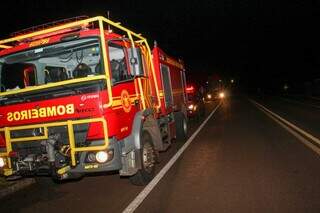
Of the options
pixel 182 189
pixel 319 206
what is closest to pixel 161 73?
pixel 182 189

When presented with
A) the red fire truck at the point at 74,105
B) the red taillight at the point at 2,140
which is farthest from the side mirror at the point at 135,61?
the red taillight at the point at 2,140

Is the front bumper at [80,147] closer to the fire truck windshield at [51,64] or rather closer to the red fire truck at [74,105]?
the red fire truck at [74,105]

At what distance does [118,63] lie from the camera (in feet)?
23.8

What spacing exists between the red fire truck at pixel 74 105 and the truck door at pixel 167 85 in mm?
2702

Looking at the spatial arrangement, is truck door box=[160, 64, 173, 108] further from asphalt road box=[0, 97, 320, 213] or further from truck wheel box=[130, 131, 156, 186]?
truck wheel box=[130, 131, 156, 186]

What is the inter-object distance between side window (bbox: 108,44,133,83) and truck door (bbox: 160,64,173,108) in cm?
340

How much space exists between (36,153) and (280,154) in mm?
5919

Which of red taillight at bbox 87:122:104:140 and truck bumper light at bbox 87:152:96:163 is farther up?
red taillight at bbox 87:122:104:140

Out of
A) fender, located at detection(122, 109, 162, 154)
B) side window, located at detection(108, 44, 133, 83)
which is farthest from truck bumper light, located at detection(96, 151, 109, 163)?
side window, located at detection(108, 44, 133, 83)

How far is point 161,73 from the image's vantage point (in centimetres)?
1078

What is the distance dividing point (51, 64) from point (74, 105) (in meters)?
1.72

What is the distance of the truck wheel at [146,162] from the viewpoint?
7.57 meters

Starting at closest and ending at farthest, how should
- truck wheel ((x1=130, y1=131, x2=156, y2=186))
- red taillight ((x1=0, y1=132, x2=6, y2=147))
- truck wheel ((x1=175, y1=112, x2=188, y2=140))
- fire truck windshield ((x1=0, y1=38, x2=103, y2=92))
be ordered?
Answer: fire truck windshield ((x1=0, y1=38, x2=103, y2=92))
red taillight ((x1=0, y1=132, x2=6, y2=147))
truck wheel ((x1=130, y1=131, x2=156, y2=186))
truck wheel ((x1=175, y1=112, x2=188, y2=140))

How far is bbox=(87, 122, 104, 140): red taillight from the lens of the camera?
20.7ft
